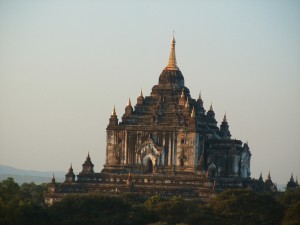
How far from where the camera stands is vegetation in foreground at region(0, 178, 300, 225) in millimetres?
85312

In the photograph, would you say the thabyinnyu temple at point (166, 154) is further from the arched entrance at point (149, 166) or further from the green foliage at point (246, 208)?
the green foliage at point (246, 208)

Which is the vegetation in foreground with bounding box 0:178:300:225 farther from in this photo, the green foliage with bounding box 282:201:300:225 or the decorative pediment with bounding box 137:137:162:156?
the decorative pediment with bounding box 137:137:162:156

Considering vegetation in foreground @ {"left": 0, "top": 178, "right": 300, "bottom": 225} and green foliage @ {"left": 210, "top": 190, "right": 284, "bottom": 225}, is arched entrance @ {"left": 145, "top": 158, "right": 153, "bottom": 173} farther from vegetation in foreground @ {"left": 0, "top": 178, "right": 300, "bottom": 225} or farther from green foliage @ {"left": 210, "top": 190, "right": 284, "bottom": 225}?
green foliage @ {"left": 210, "top": 190, "right": 284, "bottom": 225}

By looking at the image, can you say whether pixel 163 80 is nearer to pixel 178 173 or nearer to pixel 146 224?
pixel 178 173

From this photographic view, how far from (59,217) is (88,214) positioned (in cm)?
217

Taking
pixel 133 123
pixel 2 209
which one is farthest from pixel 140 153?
pixel 2 209

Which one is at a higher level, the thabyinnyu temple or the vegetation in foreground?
the thabyinnyu temple

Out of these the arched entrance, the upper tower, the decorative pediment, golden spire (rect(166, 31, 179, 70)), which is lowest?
the arched entrance

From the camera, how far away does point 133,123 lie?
350 feet

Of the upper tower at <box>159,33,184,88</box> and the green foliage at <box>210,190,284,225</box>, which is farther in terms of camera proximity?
the upper tower at <box>159,33,184,88</box>

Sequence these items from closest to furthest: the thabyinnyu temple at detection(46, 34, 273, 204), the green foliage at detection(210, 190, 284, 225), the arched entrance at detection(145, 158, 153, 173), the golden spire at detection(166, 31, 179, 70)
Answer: the green foliage at detection(210, 190, 284, 225), the thabyinnyu temple at detection(46, 34, 273, 204), the arched entrance at detection(145, 158, 153, 173), the golden spire at detection(166, 31, 179, 70)

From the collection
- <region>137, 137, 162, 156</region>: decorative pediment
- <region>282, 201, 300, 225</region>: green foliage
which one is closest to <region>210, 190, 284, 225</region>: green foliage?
<region>282, 201, 300, 225</region>: green foliage

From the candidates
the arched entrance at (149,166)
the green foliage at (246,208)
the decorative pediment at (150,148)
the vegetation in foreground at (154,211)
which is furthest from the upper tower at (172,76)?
the green foliage at (246,208)

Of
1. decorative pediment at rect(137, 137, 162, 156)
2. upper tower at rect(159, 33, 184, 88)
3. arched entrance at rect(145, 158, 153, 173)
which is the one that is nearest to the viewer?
decorative pediment at rect(137, 137, 162, 156)
